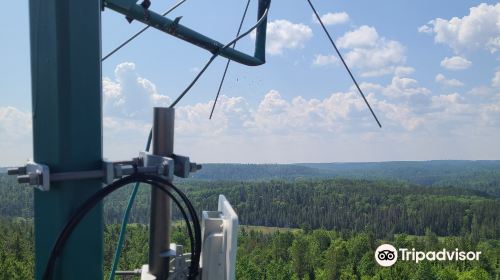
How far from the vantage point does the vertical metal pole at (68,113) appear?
4.92ft

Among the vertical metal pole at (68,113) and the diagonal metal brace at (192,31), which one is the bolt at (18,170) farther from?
the diagonal metal brace at (192,31)

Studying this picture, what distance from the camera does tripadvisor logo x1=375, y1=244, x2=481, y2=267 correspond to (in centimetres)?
5112

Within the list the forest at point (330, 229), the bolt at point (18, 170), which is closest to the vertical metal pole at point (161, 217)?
the bolt at point (18, 170)

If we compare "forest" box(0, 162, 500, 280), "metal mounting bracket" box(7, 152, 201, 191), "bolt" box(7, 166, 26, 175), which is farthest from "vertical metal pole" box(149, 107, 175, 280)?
"forest" box(0, 162, 500, 280)

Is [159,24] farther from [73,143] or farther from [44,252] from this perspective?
[44,252]

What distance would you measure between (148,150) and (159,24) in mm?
601

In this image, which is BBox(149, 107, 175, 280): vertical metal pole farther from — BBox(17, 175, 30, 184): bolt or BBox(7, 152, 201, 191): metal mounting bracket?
BBox(17, 175, 30, 184): bolt

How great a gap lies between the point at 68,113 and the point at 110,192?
0.97ft

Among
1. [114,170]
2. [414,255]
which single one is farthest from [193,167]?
[414,255]

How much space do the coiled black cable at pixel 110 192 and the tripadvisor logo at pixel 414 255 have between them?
170 feet

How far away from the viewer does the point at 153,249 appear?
1874 millimetres

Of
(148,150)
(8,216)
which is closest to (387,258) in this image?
(148,150)

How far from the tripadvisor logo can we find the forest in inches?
52.0

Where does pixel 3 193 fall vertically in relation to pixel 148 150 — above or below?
below
